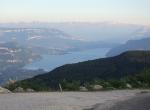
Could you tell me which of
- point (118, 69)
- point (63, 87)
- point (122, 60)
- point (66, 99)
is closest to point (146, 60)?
point (122, 60)

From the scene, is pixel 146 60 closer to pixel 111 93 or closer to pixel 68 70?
pixel 68 70

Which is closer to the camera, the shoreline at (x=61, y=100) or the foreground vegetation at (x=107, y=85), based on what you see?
the shoreline at (x=61, y=100)

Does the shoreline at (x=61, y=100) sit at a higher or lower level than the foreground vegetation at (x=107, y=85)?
higher

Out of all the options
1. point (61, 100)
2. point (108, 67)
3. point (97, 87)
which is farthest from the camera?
point (108, 67)

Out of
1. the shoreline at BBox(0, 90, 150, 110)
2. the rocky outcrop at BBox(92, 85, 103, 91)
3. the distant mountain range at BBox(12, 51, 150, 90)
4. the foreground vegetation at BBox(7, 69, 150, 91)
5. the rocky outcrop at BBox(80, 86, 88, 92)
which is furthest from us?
the distant mountain range at BBox(12, 51, 150, 90)

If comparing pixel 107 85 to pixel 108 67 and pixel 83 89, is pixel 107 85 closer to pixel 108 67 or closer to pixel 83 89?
pixel 83 89

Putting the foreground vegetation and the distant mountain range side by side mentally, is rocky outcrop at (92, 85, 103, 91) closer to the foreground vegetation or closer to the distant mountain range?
the foreground vegetation

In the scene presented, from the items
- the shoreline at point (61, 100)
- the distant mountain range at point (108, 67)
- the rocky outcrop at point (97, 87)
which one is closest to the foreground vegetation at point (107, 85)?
the rocky outcrop at point (97, 87)

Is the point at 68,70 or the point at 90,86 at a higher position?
the point at 90,86

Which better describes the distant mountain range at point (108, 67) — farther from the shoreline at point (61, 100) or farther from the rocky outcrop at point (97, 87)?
the shoreline at point (61, 100)

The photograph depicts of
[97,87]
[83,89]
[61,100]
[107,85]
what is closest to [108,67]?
[107,85]

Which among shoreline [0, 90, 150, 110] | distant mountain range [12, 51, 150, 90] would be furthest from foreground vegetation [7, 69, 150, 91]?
distant mountain range [12, 51, 150, 90]
